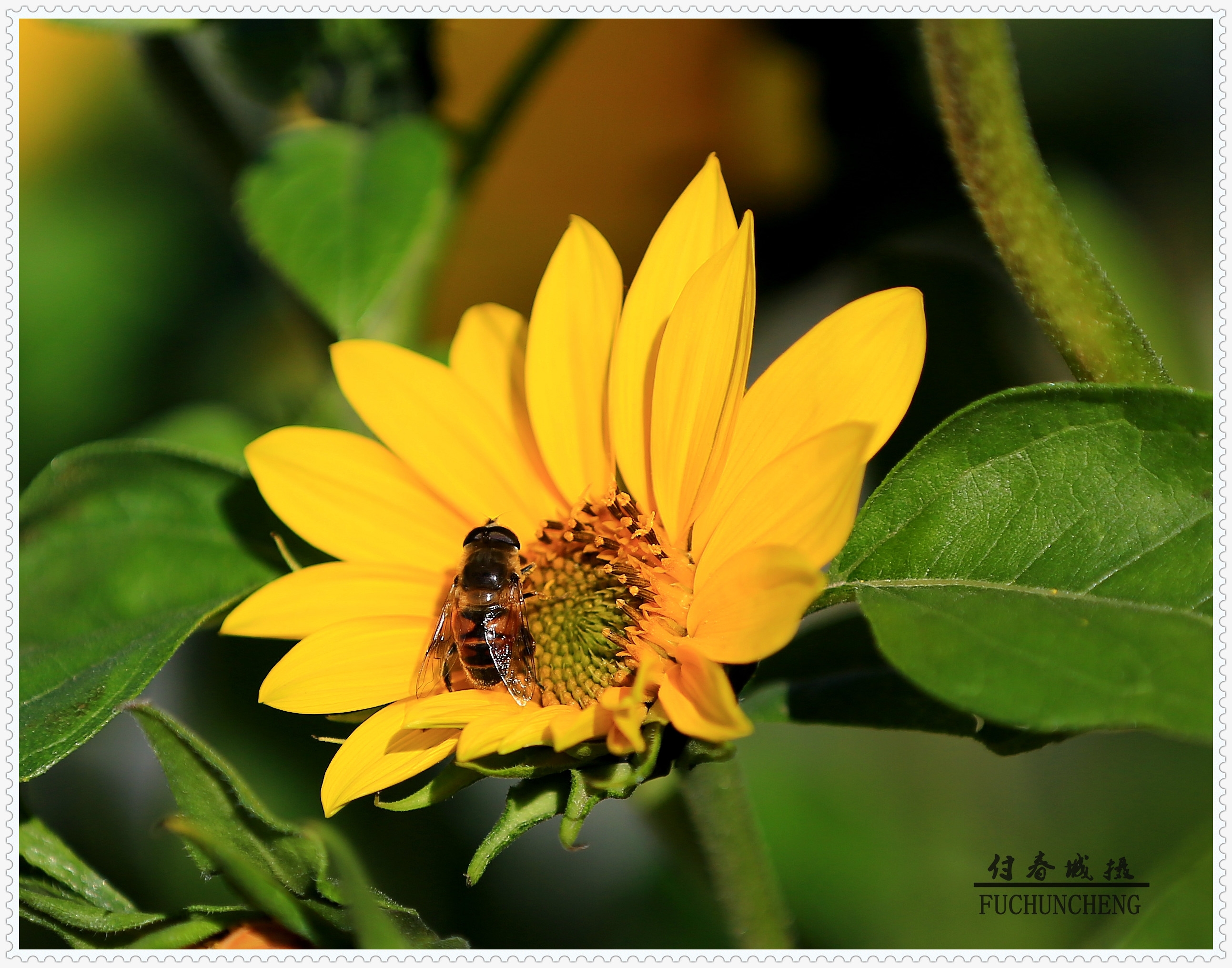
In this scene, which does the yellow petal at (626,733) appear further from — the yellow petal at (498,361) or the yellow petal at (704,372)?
the yellow petal at (498,361)

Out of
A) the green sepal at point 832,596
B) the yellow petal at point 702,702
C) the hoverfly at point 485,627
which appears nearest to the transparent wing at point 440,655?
the hoverfly at point 485,627

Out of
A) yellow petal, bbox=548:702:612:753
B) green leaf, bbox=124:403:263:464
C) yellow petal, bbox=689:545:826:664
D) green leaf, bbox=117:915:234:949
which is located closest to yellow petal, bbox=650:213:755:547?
yellow petal, bbox=689:545:826:664

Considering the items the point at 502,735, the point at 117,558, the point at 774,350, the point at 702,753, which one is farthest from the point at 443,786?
the point at 774,350

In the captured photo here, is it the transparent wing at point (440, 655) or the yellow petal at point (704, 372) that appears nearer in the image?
the yellow petal at point (704, 372)

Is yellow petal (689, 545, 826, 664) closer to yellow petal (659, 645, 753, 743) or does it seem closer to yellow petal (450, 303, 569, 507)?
yellow petal (659, 645, 753, 743)

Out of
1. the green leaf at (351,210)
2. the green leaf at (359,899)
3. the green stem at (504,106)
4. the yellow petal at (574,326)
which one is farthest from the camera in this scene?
the green stem at (504,106)

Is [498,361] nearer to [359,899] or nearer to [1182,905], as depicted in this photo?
[359,899]
